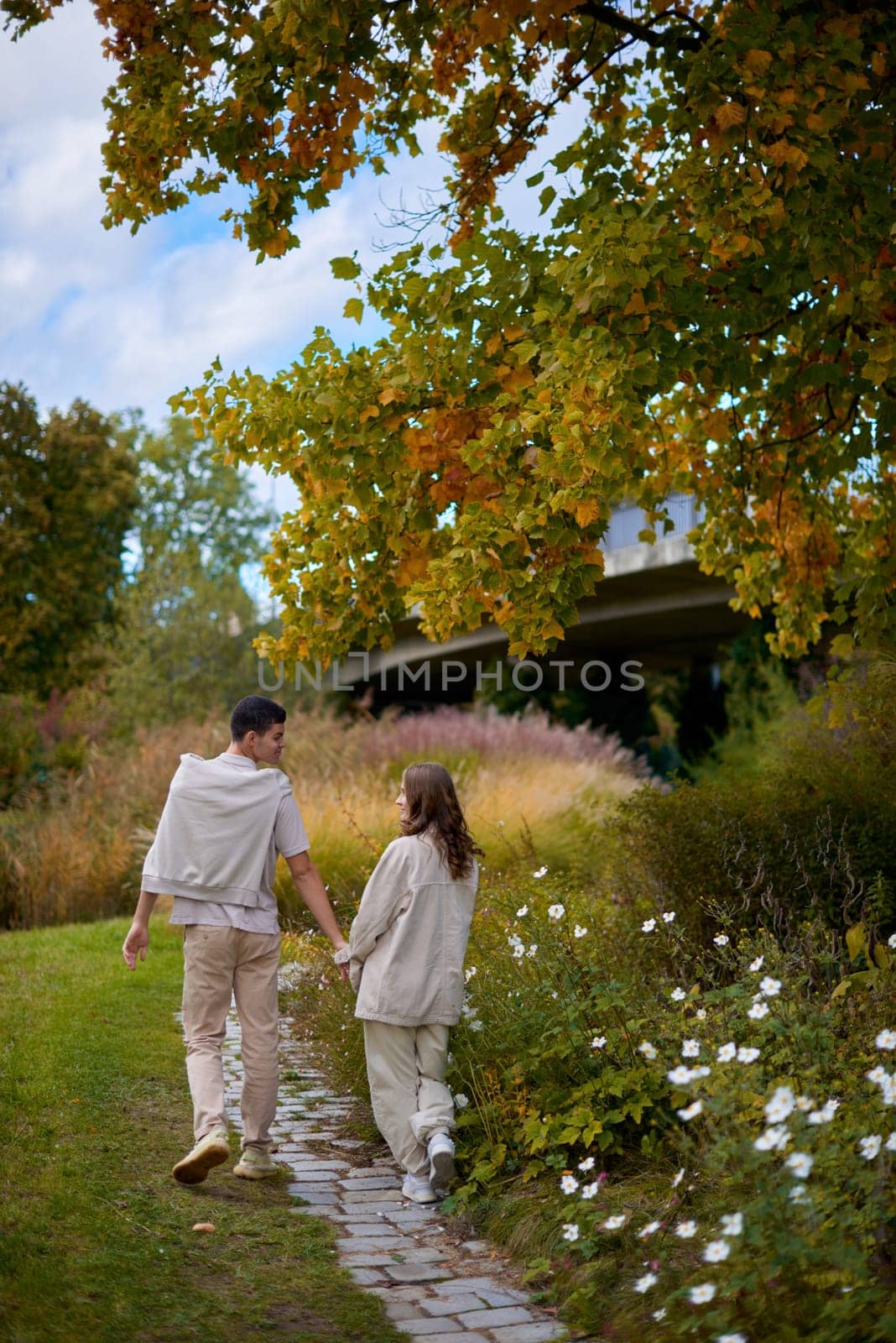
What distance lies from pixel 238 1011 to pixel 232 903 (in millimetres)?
395

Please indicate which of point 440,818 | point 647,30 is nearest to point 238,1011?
point 440,818

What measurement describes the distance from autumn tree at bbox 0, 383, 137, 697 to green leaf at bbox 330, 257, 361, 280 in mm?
21552

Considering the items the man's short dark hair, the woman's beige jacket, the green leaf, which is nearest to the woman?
the woman's beige jacket

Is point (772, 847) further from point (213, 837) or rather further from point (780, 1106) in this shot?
point (780, 1106)

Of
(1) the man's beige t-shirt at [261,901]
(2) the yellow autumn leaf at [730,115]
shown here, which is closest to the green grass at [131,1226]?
(1) the man's beige t-shirt at [261,901]

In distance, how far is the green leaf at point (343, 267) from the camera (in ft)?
20.7

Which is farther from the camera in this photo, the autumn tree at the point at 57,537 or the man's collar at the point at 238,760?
the autumn tree at the point at 57,537

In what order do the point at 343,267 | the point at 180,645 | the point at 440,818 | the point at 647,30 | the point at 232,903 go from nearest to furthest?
the point at 232,903 → the point at 440,818 → the point at 343,267 → the point at 647,30 → the point at 180,645

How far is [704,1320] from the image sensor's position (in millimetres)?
2883

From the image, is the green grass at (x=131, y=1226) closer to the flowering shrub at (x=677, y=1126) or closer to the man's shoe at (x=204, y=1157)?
the man's shoe at (x=204, y=1157)

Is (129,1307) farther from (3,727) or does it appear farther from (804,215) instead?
(3,727)

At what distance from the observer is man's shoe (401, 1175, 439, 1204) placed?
179 inches

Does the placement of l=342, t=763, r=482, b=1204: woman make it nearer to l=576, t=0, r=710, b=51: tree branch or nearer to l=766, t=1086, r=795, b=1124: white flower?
l=766, t=1086, r=795, b=1124: white flower

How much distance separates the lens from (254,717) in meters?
4.86
